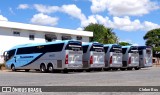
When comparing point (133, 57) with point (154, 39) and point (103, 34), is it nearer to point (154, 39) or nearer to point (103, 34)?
point (103, 34)

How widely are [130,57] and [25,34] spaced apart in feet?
60.7

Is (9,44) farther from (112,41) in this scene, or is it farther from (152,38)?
(152,38)

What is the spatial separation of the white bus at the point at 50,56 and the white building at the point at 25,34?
1211 centimetres

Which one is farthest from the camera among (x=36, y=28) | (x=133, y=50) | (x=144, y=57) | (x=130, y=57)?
(x=36, y=28)

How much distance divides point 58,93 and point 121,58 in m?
26.2

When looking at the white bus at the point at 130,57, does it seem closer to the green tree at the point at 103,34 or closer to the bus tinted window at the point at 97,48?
the bus tinted window at the point at 97,48

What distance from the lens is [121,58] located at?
37.8 meters

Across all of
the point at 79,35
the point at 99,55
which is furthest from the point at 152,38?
the point at 99,55

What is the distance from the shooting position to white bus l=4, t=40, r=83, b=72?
2996 centimetres

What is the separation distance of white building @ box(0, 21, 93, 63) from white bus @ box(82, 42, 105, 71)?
18198 mm

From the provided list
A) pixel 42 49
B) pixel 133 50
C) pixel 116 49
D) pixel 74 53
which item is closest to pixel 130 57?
pixel 133 50

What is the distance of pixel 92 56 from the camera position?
33.0m

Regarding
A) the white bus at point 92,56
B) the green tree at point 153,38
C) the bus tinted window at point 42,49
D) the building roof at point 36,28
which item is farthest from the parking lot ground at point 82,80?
the green tree at point 153,38

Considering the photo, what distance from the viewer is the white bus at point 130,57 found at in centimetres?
3950
